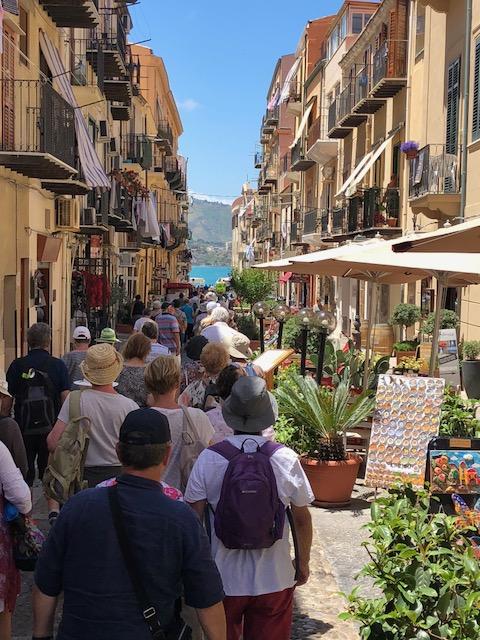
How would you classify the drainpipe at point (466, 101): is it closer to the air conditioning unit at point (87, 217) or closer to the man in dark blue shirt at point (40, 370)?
the air conditioning unit at point (87, 217)

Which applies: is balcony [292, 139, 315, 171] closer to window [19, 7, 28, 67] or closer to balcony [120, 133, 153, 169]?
balcony [120, 133, 153, 169]

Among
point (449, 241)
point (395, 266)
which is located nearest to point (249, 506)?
point (449, 241)

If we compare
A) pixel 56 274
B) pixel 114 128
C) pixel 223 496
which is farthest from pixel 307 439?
pixel 114 128

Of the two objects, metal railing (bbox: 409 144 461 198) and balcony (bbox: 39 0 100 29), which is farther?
metal railing (bbox: 409 144 461 198)

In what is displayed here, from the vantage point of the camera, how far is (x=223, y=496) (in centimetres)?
336

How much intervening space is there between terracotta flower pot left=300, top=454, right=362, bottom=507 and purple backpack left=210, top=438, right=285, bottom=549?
3.98 metres

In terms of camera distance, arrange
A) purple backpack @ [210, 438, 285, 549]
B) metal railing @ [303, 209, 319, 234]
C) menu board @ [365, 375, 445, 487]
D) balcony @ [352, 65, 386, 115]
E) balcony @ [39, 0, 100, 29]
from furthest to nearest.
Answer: metal railing @ [303, 209, 319, 234]
balcony @ [352, 65, 386, 115]
balcony @ [39, 0, 100, 29]
menu board @ [365, 375, 445, 487]
purple backpack @ [210, 438, 285, 549]

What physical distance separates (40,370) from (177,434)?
7.75ft

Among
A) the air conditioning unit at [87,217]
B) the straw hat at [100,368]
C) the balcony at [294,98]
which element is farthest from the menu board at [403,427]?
the balcony at [294,98]

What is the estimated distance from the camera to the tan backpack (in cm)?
450

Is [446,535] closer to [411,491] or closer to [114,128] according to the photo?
[411,491]

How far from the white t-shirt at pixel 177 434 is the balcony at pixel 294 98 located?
42312mm

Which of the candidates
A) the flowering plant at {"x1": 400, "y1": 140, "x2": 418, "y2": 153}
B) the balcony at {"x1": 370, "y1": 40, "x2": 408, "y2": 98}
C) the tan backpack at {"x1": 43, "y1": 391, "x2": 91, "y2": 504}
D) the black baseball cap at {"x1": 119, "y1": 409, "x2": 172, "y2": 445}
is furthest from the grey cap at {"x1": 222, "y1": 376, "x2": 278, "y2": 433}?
the balcony at {"x1": 370, "y1": 40, "x2": 408, "y2": 98}

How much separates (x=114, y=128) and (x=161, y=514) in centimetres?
3080
